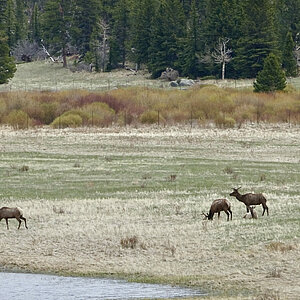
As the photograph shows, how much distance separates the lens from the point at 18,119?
5056 centimetres

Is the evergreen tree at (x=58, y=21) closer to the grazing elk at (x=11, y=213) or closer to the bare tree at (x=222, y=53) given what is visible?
the bare tree at (x=222, y=53)

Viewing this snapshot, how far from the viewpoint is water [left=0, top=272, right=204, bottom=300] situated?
1384cm

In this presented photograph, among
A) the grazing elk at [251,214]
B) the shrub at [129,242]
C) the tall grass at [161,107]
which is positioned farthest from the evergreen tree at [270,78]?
the shrub at [129,242]

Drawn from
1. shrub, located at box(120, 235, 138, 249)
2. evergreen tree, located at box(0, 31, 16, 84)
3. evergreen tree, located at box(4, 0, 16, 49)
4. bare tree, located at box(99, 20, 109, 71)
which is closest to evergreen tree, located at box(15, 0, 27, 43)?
evergreen tree, located at box(4, 0, 16, 49)

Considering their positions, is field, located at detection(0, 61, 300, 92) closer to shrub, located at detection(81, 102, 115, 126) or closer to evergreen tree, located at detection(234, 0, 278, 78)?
evergreen tree, located at detection(234, 0, 278, 78)

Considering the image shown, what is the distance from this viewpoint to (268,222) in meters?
19.3

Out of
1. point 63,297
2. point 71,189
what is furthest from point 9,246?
point 71,189

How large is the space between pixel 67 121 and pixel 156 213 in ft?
96.3

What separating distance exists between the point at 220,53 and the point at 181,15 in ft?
32.5

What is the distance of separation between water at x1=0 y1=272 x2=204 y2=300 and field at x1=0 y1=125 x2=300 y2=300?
474mm

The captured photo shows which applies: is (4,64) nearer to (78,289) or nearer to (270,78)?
(270,78)

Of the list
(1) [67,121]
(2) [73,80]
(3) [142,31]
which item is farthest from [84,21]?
(1) [67,121]

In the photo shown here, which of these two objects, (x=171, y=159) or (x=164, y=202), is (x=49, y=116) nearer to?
(x=171, y=159)

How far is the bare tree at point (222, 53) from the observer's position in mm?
83438
